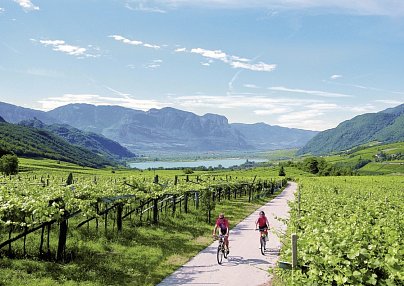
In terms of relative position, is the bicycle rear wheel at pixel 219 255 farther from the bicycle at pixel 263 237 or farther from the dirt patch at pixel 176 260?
the bicycle at pixel 263 237

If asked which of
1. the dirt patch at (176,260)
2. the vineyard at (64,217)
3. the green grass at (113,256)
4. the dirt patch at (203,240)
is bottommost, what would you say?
the dirt patch at (203,240)

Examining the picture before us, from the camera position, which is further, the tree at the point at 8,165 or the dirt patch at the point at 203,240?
the tree at the point at 8,165

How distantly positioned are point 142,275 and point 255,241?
10205mm

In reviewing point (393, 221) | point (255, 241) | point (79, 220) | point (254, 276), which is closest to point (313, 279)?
point (393, 221)

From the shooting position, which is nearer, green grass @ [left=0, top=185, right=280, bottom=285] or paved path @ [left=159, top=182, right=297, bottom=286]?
green grass @ [left=0, top=185, right=280, bottom=285]

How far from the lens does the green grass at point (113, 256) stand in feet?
49.0

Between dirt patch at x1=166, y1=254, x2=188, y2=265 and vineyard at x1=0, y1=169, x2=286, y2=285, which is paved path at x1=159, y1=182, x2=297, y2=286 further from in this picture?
vineyard at x1=0, y1=169, x2=286, y2=285

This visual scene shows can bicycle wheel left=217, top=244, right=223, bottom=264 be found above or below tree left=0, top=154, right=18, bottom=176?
below

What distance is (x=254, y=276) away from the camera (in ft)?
55.9

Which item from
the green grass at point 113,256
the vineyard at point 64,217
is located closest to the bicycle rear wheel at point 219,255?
the green grass at point 113,256

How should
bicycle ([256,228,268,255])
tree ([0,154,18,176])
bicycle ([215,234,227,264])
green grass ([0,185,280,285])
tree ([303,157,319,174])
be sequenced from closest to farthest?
green grass ([0,185,280,285]) → bicycle ([215,234,227,264]) → bicycle ([256,228,268,255]) → tree ([0,154,18,176]) → tree ([303,157,319,174])

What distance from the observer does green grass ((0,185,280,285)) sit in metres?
14.9

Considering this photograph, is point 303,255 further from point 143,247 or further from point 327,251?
point 143,247

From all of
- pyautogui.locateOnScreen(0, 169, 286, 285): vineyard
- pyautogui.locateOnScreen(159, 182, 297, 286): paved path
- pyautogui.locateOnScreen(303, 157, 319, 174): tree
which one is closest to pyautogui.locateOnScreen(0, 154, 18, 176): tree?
pyautogui.locateOnScreen(0, 169, 286, 285): vineyard
